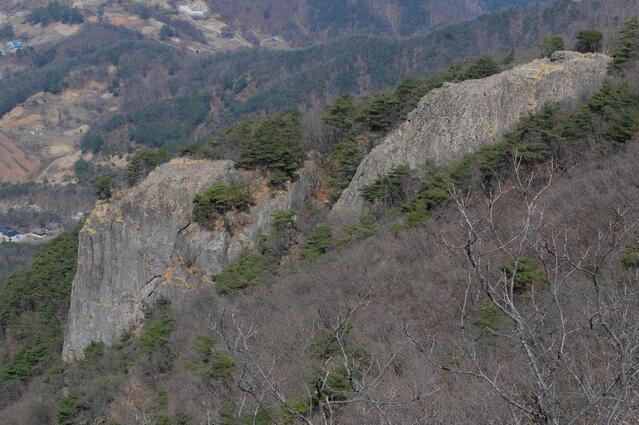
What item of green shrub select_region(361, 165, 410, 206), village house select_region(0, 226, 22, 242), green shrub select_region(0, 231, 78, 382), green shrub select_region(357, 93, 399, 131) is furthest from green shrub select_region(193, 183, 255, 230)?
village house select_region(0, 226, 22, 242)

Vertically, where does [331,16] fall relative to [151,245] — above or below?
below

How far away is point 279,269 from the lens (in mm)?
20109

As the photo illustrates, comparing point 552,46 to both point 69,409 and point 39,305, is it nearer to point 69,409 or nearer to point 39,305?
point 69,409

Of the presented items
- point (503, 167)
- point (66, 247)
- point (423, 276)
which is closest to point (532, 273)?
A: point (423, 276)

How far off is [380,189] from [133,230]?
8.38m

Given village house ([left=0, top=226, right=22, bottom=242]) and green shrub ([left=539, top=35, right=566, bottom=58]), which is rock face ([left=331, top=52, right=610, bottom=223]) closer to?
green shrub ([left=539, top=35, right=566, bottom=58])

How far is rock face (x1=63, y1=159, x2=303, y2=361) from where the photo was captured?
21641mm

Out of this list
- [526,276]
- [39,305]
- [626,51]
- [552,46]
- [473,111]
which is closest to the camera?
[526,276]

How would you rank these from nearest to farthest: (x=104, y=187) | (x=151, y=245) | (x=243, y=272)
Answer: (x=243, y=272), (x=151, y=245), (x=104, y=187)

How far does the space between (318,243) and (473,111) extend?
6.43 metres

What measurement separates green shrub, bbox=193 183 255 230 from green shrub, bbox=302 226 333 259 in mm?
2635

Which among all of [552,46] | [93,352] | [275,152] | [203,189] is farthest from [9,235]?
[552,46]

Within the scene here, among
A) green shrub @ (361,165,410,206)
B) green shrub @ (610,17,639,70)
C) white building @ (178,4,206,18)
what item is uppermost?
green shrub @ (610,17,639,70)

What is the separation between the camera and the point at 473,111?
2156cm
